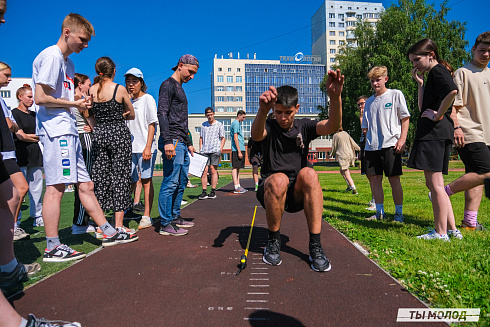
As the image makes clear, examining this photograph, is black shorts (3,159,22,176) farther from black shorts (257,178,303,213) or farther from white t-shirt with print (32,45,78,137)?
black shorts (257,178,303,213)

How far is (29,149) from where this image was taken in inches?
223

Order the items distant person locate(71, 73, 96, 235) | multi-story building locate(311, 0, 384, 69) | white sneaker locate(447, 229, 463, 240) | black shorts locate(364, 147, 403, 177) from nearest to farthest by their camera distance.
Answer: white sneaker locate(447, 229, 463, 240), distant person locate(71, 73, 96, 235), black shorts locate(364, 147, 403, 177), multi-story building locate(311, 0, 384, 69)

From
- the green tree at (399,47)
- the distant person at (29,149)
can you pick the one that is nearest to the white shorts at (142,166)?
the distant person at (29,149)

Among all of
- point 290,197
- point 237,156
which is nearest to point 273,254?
point 290,197

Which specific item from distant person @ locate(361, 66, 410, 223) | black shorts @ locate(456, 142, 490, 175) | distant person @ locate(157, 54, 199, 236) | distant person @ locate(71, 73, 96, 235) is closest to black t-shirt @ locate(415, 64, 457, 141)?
black shorts @ locate(456, 142, 490, 175)

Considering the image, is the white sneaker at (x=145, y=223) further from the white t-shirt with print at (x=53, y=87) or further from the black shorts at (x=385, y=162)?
the black shorts at (x=385, y=162)

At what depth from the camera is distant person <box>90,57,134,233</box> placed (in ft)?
13.6

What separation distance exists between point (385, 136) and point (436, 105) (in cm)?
115

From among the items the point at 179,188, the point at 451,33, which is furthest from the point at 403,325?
the point at 451,33

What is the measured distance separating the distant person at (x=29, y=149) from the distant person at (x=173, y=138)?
2208 millimetres

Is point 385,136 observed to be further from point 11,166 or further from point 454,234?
point 11,166

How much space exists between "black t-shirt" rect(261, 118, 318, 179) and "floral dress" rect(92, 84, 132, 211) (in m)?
2.00

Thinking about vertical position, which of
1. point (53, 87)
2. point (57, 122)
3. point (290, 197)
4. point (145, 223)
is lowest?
point (145, 223)

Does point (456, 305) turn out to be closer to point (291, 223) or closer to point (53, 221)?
point (291, 223)
